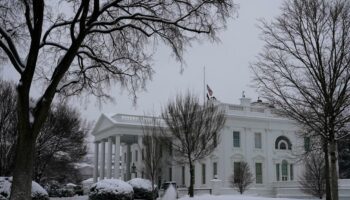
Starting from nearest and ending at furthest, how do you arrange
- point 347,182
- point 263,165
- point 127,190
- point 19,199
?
1. point 19,199
2. point 127,190
3. point 347,182
4. point 263,165

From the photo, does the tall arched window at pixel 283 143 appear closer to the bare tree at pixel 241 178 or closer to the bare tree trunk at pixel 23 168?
the bare tree at pixel 241 178

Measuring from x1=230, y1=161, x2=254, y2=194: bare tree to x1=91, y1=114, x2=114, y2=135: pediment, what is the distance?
55.7 ft

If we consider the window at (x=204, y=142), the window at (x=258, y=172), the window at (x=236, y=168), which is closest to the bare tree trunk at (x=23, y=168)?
the window at (x=204, y=142)

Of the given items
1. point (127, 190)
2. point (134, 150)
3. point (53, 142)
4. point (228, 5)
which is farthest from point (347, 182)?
point (134, 150)

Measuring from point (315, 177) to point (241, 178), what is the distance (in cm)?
850

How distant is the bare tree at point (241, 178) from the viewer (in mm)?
45825

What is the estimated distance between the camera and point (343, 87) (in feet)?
57.1

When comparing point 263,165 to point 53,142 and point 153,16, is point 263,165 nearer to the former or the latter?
point 53,142

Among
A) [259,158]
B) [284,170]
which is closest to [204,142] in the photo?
[259,158]

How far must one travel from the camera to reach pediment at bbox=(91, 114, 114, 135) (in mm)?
58328

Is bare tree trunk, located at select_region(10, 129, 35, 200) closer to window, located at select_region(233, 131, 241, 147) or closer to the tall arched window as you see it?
window, located at select_region(233, 131, 241, 147)

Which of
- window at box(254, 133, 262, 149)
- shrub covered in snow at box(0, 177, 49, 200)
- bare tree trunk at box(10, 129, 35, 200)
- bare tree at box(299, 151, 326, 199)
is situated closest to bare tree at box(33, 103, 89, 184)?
shrub covered in snow at box(0, 177, 49, 200)

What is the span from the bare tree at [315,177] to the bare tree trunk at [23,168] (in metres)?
28.7

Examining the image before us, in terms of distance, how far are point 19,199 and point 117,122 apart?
4372 centimetres
